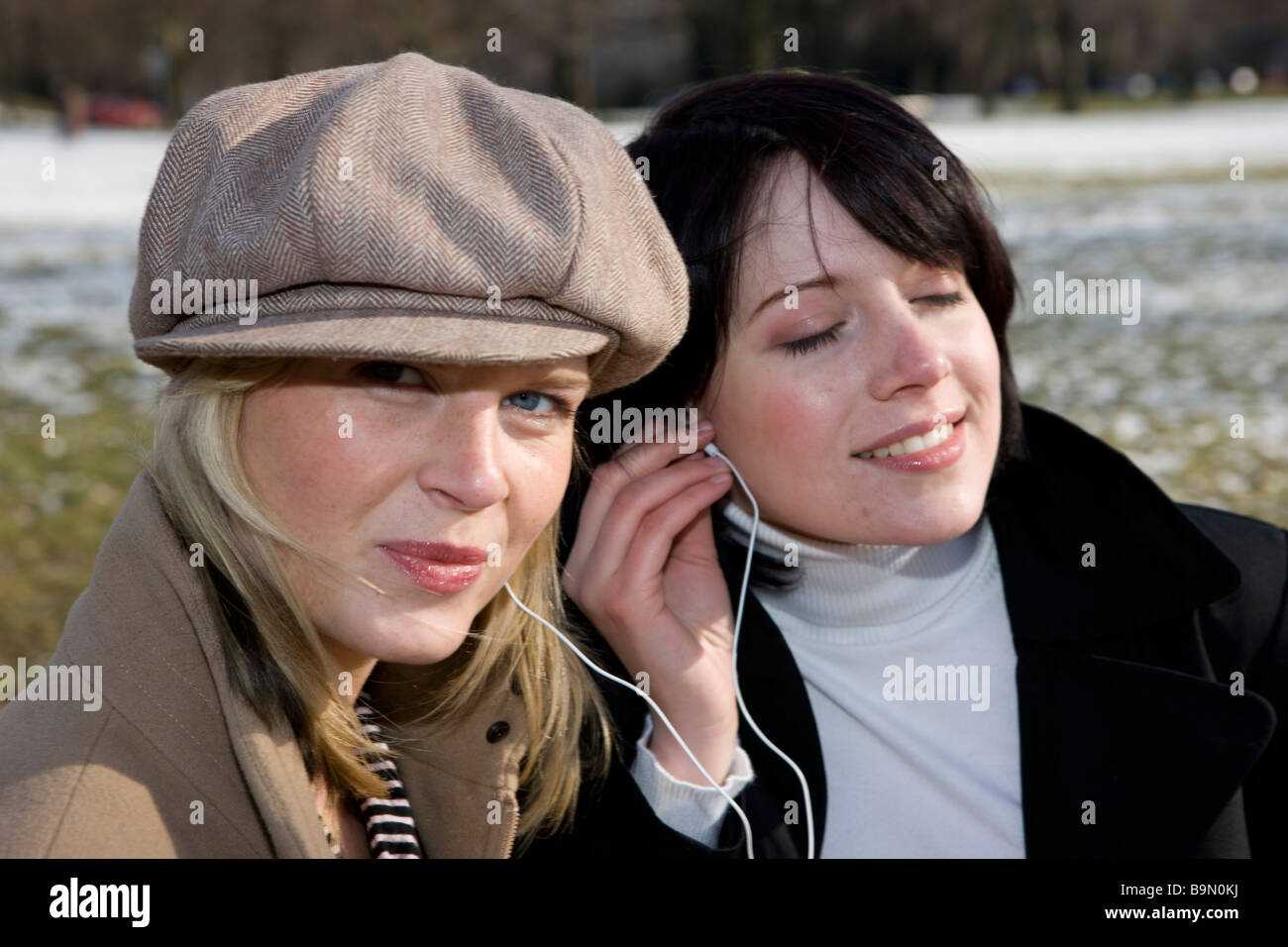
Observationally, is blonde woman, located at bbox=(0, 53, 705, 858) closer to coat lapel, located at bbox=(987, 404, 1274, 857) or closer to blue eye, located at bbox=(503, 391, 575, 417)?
blue eye, located at bbox=(503, 391, 575, 417)

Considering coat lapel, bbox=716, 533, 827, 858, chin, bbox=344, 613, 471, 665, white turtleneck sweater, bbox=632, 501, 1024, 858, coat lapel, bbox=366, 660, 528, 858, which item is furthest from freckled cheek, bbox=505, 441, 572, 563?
coat lapel, bbox=716, 533, 827, 858

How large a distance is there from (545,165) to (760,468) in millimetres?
936

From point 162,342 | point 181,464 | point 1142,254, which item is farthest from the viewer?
point 1142,254

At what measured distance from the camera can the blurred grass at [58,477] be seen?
5.38 meters

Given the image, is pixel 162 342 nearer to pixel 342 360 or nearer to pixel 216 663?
pixel 342 360

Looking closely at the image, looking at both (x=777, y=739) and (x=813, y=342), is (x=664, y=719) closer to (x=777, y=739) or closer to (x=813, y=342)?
(x=777, y=739)

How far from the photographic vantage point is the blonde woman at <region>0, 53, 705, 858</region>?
1713mm

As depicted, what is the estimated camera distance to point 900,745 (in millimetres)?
2654

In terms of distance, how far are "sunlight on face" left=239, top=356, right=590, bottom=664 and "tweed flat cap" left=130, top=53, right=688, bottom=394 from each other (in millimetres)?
119

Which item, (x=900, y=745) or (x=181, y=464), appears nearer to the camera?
(x=181, y=464)

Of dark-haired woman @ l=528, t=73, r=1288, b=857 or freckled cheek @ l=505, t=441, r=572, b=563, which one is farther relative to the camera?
dark-haired woman @ l=528, t=73, r=1288, b=857

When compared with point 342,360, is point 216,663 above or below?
below
